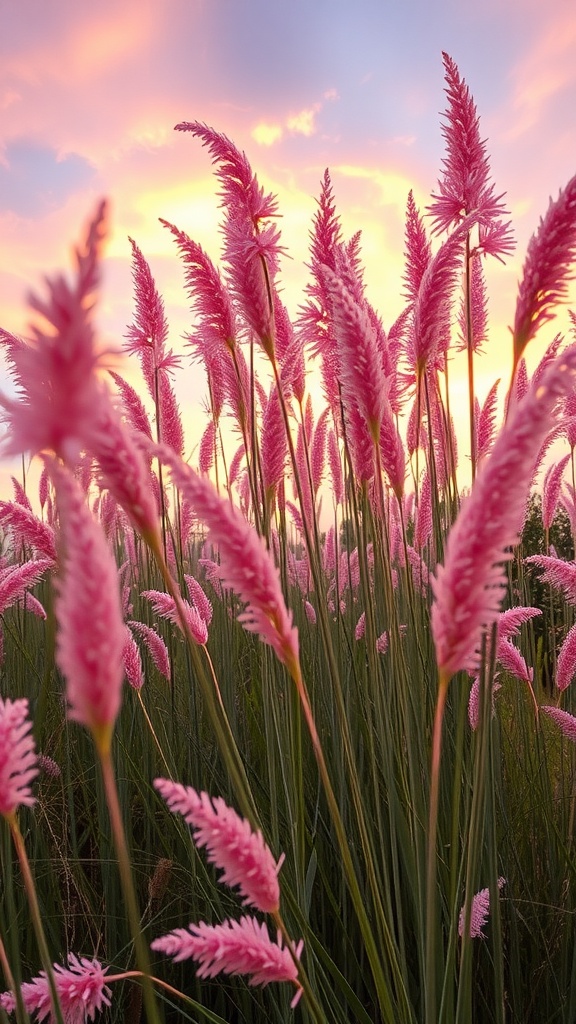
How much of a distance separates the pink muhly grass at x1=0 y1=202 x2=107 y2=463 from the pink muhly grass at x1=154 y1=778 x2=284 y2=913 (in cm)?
37

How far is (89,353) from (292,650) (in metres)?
0.47

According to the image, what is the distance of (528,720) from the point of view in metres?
3.27

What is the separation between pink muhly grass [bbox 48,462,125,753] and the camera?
1.73 feet

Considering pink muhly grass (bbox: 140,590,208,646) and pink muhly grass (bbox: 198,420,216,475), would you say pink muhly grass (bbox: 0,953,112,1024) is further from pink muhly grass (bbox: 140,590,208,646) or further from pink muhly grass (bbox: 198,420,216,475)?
pink muhly grass (bbox: 198,420,216,475)

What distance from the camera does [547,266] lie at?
3.50ft

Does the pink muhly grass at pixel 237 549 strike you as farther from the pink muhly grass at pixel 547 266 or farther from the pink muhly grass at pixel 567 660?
the pink muhly grass at pixel 567 660

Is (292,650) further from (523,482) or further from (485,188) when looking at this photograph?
(485,188)

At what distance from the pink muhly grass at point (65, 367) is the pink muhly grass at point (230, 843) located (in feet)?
1.20

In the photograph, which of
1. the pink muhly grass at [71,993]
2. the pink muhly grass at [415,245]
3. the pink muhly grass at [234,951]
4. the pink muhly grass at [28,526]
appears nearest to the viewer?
the pink muhly grass at [234,951]

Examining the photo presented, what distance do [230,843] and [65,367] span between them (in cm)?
51

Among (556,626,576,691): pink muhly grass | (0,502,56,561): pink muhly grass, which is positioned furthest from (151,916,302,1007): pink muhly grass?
(556,626,576,691): pink muhly grass

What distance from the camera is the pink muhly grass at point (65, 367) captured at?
442 mm

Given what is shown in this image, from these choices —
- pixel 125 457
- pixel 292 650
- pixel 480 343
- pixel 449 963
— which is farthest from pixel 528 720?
pixel 125 457

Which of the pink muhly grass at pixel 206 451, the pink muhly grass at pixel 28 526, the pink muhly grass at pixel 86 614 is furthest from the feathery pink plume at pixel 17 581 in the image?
the pink muhly grass at pixel 206 451
